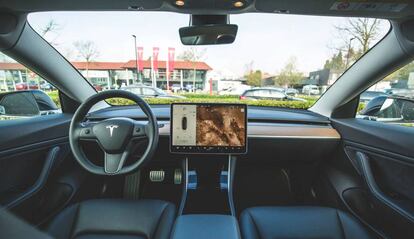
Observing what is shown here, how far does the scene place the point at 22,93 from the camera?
2.12 metres

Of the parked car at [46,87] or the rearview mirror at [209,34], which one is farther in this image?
→ the parked car at [46,87]

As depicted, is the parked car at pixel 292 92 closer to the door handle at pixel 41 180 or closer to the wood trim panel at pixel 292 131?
the wood trim panel at pixel 292 131

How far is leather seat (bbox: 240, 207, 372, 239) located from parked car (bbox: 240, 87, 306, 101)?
1466 mm

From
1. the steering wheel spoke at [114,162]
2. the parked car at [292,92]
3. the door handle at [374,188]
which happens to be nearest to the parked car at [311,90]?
the parked car at [292,92]

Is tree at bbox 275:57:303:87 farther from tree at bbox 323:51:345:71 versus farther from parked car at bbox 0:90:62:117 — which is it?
parked car at bbox 0:90:62:117

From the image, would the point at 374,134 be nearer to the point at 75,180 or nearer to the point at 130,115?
the point at 130,115

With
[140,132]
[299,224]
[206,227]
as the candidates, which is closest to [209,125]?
[140,132]

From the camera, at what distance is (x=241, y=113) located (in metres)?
1.83

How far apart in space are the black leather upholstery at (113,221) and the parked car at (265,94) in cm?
170

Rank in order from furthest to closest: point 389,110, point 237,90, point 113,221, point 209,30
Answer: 1. point 237,90
2. point 389,110
3. point 209,30
4. point 113,221

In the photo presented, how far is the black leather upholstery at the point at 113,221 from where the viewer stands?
1.44m

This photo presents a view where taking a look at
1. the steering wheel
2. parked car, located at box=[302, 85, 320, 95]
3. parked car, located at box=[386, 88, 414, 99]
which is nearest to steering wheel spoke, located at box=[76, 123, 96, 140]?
the steering wheel

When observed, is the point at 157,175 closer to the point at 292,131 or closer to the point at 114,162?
the point at 114,162

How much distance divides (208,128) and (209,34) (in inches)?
27.5
